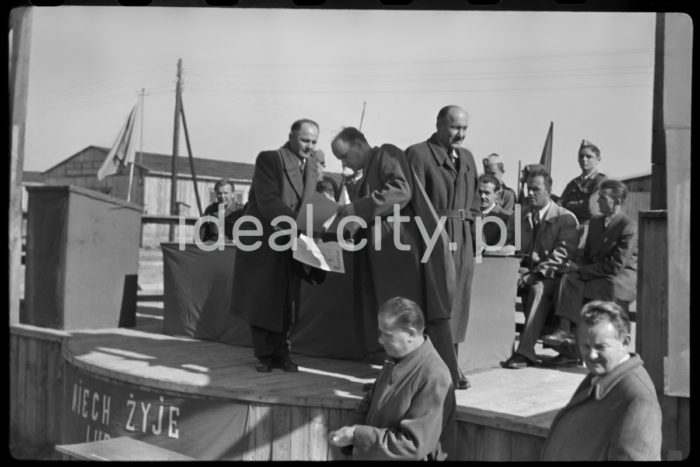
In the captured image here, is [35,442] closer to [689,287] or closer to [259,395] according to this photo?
[259,395]

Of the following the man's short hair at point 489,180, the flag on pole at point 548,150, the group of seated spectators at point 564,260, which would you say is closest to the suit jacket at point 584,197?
the group of seated spectators at point 564,260

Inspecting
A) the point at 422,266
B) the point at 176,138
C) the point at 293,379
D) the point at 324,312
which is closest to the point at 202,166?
the point at 176,138

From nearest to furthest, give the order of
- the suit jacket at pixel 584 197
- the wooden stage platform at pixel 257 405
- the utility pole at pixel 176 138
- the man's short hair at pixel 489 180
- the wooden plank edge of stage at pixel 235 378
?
Answer: the wooden stage platform at pixel 257 405 → the wooden plank edge of stage at pixel 235 378 → the man's short hair at pixel 489 180 → the suit jacket at pixel 584 197 → the utility pole at pixel 176 138

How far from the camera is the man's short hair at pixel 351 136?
214 inches

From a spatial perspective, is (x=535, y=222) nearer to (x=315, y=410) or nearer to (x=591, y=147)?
(x=591, y=147)

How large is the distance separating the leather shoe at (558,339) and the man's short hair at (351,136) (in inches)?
79.7

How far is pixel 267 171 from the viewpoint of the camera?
578 cm

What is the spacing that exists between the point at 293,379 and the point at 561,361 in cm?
204

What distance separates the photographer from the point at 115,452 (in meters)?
3.90

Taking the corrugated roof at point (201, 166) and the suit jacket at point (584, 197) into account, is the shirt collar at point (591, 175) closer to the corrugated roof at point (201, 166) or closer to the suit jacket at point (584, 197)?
the suit jacket at point (584, 197)

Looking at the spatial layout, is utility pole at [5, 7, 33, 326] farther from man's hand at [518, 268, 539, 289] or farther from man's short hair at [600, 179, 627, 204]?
man's short hair at [600, 179, 627, 204]

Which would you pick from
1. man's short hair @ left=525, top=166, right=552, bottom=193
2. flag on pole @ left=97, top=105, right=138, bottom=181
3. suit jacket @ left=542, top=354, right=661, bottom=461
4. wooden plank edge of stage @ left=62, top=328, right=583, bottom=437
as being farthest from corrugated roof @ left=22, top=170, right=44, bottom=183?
suit jacket @ left=542, top=354, right=661, bottom=461

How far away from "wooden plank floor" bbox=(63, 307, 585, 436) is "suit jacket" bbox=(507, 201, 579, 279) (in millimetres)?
796

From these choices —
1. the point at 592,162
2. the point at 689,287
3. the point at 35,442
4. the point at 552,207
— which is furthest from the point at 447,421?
the point at 35,442
